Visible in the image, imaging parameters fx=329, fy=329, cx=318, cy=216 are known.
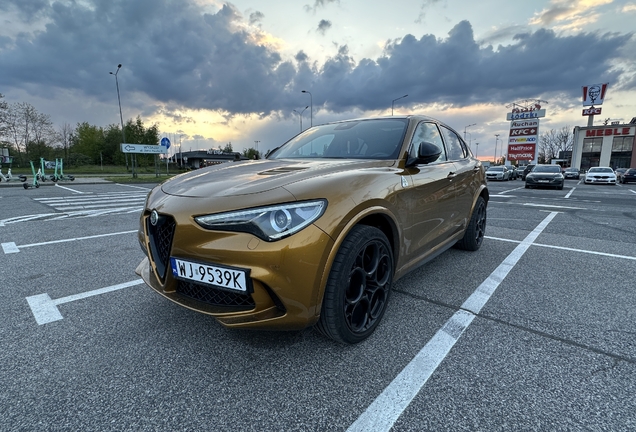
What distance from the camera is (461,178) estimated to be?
3.69 m

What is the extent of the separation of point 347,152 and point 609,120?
9113cm

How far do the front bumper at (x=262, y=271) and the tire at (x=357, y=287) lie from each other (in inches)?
4.4

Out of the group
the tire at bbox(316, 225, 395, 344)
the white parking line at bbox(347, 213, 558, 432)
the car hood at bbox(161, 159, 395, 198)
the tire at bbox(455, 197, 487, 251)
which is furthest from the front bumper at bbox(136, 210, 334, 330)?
the tire at bbox(455, 197, 487, 251)

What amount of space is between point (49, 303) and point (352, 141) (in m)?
3.03

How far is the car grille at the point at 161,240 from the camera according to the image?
77.1 inches

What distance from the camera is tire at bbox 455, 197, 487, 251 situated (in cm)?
427

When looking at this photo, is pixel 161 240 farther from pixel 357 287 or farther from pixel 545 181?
pixel 545 181

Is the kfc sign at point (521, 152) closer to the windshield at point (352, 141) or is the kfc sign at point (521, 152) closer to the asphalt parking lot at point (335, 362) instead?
the asphalt parking lot at point (335, 362)

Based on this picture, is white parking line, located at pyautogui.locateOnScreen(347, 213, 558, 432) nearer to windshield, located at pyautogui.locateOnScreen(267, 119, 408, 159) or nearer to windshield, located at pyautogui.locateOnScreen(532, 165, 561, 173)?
windshield, located at pyautogui.locateOnScreen(267, 119, 408, 159)

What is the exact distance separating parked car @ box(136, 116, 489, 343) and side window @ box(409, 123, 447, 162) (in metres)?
0.08

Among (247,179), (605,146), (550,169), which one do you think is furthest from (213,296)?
(605,146)

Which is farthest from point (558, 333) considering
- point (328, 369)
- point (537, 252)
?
point (537, 252)

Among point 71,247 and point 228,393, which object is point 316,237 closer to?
point 228,393

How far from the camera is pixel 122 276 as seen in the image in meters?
3.51
